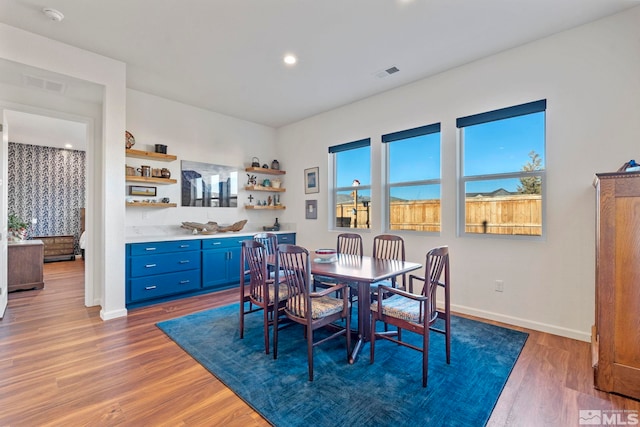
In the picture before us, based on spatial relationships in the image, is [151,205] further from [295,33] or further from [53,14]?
[295,33]

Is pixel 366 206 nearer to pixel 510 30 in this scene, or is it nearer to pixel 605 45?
pixel 510 30

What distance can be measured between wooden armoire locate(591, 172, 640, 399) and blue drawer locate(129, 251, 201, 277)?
14.2ft

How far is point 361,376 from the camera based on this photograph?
214 cm

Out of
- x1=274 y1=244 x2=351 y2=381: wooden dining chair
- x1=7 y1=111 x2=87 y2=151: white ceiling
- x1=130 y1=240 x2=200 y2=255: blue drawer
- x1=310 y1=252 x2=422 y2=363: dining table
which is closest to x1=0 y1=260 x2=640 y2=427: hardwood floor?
x1=274 y1=244 x2=351 y2=381: wooden dining chair

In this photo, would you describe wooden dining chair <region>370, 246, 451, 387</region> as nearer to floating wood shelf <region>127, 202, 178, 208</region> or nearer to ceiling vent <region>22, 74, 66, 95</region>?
floating wood shelf <region>127, 202, 178, 208</region>

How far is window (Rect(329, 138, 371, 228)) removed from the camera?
4.56 metres

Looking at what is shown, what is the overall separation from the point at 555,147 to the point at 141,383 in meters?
4.11

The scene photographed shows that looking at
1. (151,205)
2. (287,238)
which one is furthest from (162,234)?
(287,238)

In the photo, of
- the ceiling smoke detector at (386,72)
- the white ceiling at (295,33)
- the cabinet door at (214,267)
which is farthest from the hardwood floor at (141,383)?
the ceiling smoke detector at (386,72)

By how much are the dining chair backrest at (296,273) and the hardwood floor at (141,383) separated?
75cm

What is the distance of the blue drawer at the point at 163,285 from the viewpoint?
12.1 feet

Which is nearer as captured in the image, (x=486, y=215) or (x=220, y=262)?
(x=486, y=215)

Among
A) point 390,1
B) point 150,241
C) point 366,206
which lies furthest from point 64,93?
point 366,206

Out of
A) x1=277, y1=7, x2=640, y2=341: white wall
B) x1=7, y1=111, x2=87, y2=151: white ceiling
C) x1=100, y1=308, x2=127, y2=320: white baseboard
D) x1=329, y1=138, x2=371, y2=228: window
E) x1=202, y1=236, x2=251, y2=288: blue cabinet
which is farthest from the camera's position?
x1=7, y1=111, x2=87, y2=151: white ceiling
